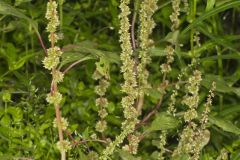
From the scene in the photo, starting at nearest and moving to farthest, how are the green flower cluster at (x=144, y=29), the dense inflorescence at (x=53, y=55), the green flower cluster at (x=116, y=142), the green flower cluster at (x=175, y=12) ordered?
the dense inflorescence at (x=53, y=55) → the green flower cluster at (x=116, y=142) → the green flower cluster at (x=144, y=29) → the green flower cluster at (x=175, y=12)

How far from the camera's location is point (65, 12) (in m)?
2.69

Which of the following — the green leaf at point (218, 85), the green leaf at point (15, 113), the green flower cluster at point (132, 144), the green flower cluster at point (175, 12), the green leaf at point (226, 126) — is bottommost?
the green flower cluster at point (132, 144)

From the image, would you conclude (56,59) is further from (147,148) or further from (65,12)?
(65,12)

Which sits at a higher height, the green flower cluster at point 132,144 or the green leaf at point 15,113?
the green leaf at point 15,113

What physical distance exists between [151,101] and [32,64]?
0.60 meters

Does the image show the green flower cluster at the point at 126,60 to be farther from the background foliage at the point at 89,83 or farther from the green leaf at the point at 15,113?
the green leaf at the point at 15,113

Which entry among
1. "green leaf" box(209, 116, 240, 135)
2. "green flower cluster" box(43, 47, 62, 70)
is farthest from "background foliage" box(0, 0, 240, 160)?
"green flower cluster" box(43, 47, 62, 70)

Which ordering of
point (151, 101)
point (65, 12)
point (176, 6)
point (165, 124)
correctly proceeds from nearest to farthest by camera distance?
point (165, 124)
point (176, 6)
point (151, 101)
point (65, 12)

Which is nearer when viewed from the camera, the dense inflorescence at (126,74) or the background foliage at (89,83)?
the dense inflorescence at (126,74)

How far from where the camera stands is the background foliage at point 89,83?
5.78 ft

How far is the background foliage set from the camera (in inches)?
69.3

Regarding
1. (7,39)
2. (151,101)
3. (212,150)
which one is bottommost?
(212,150)

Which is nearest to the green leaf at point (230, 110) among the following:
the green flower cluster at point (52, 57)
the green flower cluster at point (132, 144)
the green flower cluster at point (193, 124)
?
the green flower cluster at point (193, 124)

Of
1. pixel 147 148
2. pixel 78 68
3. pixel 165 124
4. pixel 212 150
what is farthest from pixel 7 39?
pixel 165 124
